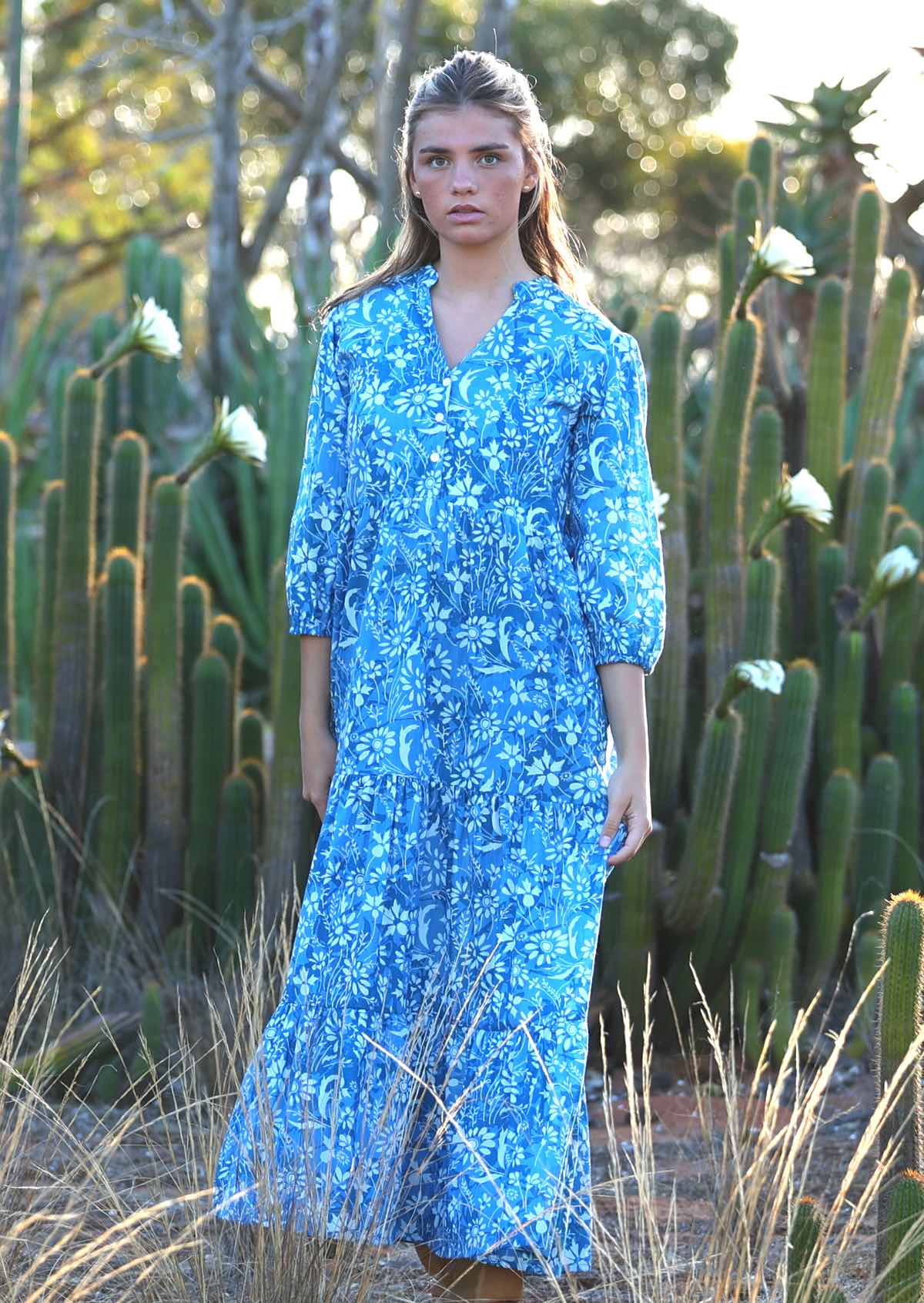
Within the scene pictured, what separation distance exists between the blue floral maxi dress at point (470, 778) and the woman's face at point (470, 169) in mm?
118

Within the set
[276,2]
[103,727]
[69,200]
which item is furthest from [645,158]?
[103,727]

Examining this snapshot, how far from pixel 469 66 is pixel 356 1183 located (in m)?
1.63

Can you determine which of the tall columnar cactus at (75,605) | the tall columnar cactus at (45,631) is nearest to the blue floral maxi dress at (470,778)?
the tall columnar cactus at (75,605)

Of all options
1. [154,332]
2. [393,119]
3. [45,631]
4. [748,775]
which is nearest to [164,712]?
[45,631]

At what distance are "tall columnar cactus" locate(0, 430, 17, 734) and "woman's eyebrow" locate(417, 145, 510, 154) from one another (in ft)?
7.17

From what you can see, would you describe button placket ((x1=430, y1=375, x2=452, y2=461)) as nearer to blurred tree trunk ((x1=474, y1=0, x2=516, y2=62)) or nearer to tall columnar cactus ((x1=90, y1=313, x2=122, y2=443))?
tall columnar cactus ((x1=90, y1=313, x2=122, y2=443))

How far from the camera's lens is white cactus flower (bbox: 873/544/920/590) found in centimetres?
426

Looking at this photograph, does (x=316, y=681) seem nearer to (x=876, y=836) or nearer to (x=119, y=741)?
(x=119, y=741)

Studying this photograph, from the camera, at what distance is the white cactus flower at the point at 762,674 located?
3746 millimetres

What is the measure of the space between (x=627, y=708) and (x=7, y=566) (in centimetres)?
254

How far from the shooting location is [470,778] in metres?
2.48

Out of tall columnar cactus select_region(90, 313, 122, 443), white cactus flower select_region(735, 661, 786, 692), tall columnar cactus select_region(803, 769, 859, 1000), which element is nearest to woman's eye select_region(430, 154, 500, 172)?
white cactus flower select_region(735, 661, 786, 692)

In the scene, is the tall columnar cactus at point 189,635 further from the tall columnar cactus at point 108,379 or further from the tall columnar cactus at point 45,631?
the tall columnar cactus at point 108,379

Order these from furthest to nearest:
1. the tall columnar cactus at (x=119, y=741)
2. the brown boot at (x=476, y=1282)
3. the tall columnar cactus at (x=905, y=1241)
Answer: the tall columnar cactus at (x=119, y=741) < the brown boot at (x=476, y=1282) < the tall columnar cactus at (x=905, y=1241)
